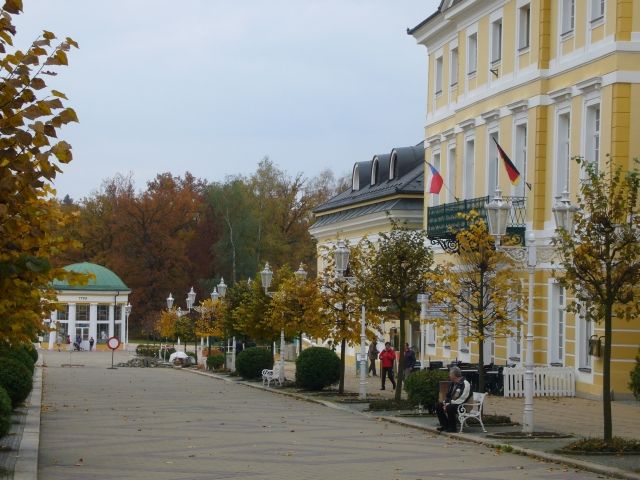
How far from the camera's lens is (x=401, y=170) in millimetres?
56156

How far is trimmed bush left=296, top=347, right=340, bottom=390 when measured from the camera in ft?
122

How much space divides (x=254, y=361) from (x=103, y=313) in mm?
49617

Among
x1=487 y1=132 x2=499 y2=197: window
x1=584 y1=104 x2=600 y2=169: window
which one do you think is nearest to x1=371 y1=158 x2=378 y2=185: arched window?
x1=487 y1=132 x2=499 y2=197: window

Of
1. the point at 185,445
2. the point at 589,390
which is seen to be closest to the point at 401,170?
the point at 589,390

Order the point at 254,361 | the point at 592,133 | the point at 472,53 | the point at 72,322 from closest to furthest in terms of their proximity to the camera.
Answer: the point at 592,133 → the point at 472,53 → the point at 254,361 → the point at 72,322

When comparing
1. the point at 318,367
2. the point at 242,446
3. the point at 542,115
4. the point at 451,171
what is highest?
the point at 542,115

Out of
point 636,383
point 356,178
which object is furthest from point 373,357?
point 636,383

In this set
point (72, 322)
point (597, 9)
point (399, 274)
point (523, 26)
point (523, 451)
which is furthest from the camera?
point (72, 322)

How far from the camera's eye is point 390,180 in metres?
57.0

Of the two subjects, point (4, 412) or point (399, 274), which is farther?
point (399, 274)

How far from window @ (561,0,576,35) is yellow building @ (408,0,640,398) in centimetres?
4

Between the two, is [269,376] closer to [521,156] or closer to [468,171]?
[468,171]

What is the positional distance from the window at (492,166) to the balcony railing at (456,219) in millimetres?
1408

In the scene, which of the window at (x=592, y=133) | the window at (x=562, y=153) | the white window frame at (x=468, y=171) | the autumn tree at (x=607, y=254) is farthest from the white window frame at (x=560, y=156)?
the autumn tree at (x=607, y=254)
